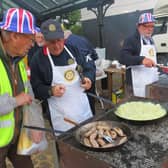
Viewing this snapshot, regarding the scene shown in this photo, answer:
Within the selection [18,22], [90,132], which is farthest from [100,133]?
[18,22]

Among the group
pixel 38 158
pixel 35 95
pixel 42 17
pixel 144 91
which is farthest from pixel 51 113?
pixel 42 17

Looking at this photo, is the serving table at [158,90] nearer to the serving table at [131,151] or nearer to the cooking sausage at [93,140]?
the serving table at [131,151]

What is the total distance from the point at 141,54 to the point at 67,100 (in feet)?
4.23

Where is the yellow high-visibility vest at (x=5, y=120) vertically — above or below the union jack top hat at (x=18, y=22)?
below

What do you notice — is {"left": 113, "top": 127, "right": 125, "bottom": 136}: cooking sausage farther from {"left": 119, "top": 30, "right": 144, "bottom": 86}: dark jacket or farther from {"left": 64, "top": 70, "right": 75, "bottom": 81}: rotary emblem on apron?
{"left": 119, "top": 30, "right": 144, "bottom": 86}: dark jacket

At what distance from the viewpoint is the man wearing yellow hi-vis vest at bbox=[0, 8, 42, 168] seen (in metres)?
1.67

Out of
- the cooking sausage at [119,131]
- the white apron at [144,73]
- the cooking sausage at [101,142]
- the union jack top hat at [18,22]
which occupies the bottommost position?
the cooking sausage at [101,142]

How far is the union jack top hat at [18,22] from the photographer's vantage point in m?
1.66

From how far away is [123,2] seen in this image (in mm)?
10227

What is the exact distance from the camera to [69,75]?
2.33m

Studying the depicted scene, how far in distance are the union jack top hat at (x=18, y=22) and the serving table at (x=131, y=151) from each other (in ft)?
2.57

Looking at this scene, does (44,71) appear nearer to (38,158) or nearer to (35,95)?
(35,95)

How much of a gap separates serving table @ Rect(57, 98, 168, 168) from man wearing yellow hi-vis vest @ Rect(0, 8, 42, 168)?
365 millimetres

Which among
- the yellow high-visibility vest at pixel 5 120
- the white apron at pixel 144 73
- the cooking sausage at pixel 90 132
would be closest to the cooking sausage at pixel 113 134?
the cooking sausage at pixel 90 132
